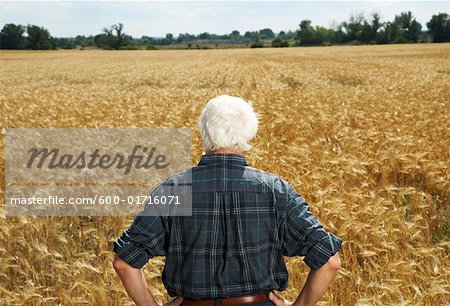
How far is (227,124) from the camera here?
7.22ft

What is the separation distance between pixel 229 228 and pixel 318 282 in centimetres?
50

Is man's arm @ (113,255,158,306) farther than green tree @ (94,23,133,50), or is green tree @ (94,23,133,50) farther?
green tree @ (94,23,133,50)

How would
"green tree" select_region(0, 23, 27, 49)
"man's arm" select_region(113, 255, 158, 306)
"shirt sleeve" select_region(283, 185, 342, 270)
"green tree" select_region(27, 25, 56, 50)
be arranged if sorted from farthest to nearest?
"green tree" select_region(27, 25, 56, 50) < "green tree" select_region(0, 23, 27, 49) < "man's arm" select_region(113, 255, 158, 306) < "shirt sleeve" select_region(283, 185, 342, 270)

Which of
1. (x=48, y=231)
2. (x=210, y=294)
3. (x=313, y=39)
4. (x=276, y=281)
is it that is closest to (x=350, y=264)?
(x=276, y=281)

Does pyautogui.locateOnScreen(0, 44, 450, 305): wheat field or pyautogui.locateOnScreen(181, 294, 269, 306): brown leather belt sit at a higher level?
Answer: pyautogui.locateOnScreen(181, 294, 269, 306): brown leather belt

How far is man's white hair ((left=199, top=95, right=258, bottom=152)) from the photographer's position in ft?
7.23

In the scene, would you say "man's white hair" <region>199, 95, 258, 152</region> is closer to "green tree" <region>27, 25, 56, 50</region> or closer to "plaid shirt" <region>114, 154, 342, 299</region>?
"plaid shirt" <region>114, 154, 342, 299</region>

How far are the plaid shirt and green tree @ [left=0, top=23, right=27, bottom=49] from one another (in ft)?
368

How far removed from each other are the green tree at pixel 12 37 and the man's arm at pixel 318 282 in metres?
112

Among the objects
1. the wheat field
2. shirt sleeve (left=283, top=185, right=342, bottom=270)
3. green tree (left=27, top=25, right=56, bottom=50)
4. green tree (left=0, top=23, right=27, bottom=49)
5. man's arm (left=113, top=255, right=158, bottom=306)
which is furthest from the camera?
green tree (left=27, top=25, right=56, bottom=50)

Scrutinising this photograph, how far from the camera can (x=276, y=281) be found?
2441 millimetres

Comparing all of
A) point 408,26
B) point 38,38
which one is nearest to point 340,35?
point 408,26

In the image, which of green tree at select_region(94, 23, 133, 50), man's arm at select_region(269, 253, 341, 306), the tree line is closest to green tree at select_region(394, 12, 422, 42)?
the tree line

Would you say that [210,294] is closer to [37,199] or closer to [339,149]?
[37,199]
